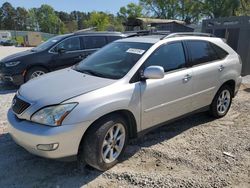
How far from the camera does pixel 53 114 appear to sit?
9.50 ft

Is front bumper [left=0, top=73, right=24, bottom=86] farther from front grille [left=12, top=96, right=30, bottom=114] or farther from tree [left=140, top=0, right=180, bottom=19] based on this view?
tree [left=140, top=0, right=180, bottom=19]

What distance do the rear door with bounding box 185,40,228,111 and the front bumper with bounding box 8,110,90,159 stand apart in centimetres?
220

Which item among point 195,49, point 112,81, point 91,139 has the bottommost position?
point 91,139

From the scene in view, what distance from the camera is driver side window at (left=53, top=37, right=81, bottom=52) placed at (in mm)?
8211

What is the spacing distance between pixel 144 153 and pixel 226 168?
113cm

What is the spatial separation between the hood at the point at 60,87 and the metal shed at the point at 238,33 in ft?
26.3

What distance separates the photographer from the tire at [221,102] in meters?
4.93

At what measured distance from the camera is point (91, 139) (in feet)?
9.96

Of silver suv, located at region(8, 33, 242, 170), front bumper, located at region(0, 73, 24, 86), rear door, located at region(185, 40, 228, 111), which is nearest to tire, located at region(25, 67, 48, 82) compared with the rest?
front bumper, located at region(0, 73, 24, 86)

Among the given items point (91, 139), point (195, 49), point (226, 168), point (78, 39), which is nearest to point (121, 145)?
point (91, 139)

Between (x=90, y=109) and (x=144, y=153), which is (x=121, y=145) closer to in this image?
(x=144, y=153)

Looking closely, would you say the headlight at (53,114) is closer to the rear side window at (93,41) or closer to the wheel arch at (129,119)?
the wheel arch at (129,119)

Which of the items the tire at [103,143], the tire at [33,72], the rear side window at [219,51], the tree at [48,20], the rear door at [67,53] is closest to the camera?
the tire at [103,143]

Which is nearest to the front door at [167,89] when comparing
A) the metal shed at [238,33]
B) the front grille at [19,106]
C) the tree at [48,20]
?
the front grille at [19,106]
